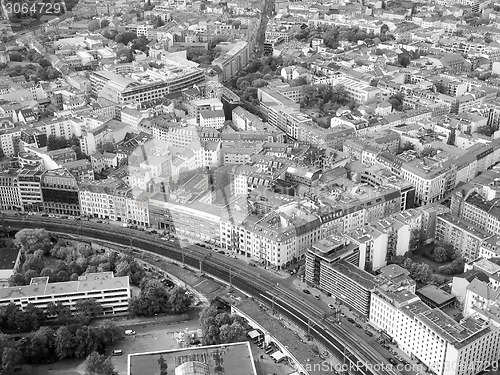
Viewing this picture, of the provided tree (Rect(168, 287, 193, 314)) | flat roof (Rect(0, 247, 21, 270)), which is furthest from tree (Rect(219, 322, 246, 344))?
flat roof (Rect(0, 247, 21, 270))

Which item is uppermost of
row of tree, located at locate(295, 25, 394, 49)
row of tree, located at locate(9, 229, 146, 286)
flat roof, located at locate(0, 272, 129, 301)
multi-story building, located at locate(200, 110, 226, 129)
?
row of tree, located at locate(295, 25, 394, 49)

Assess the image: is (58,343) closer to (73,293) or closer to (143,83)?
(73,293)

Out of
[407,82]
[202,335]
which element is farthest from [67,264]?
[407,82]

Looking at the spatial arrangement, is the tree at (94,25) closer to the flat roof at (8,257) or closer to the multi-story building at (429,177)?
the flat roof at (8,257)

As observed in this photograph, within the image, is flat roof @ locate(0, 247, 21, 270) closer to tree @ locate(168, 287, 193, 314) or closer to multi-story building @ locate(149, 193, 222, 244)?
multi-story building @ locate(149, 193, 222, 244)

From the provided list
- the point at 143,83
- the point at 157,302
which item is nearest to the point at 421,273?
the point at 157,302

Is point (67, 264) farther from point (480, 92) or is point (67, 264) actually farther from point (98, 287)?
point (480, 92)
